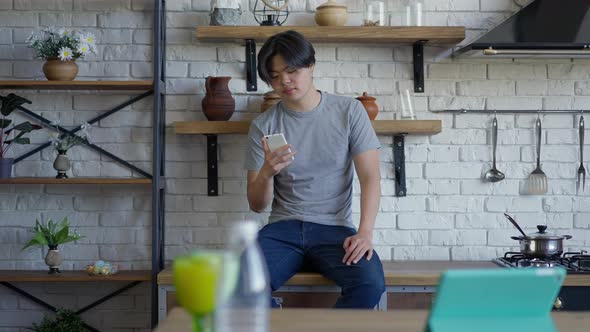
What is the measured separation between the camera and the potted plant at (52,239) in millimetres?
3396

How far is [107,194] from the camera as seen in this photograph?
364cm

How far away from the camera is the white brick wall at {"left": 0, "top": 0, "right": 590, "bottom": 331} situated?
142 inches

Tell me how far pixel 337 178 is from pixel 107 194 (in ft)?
3.56

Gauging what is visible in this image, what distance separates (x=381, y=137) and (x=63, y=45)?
1405 mm

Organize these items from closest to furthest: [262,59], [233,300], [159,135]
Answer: [233,300], [262,59], [159,135]

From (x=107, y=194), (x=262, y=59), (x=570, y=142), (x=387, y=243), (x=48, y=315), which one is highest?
(x=262, y=59)

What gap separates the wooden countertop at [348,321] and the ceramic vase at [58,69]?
1.81m

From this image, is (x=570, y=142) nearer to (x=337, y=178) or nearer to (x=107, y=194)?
(x=337, y=178)

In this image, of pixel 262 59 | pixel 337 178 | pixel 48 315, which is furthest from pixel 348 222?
pixel 48 315

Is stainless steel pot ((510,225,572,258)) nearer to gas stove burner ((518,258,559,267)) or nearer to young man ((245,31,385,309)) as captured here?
gas stove burner ((518,258,559,267))

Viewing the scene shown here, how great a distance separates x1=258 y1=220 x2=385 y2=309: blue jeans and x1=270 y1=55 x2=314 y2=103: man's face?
0.50 meters

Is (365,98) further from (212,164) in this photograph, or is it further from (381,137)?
(212,164)

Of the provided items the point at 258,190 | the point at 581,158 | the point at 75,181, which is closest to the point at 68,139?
the point at 75,181

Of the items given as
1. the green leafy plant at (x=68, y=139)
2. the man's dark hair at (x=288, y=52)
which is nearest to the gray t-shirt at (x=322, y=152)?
the man's dark hair at (x=288, y=52)
